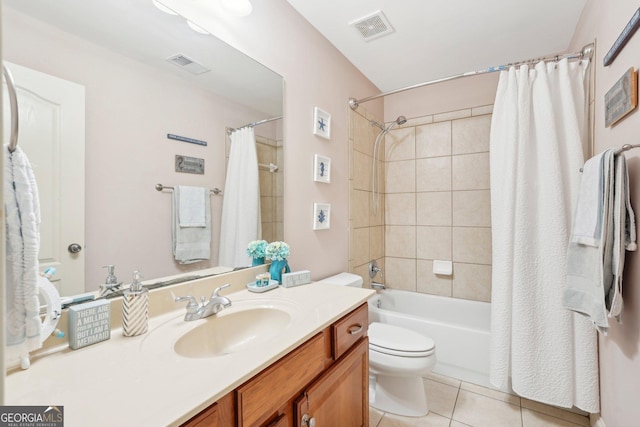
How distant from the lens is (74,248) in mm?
906

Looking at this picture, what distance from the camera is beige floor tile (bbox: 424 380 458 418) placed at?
1.73 meters

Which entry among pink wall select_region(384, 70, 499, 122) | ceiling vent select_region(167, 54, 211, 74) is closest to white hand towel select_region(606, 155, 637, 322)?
pink wall select_region(384, 70, 499, 122)

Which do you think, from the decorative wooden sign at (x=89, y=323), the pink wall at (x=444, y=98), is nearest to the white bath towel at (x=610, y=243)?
the pink wall at (x=444, y=98)

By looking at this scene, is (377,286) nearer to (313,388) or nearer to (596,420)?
(596,420)

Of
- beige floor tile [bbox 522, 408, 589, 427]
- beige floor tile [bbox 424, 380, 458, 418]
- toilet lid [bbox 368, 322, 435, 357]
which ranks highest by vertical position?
toilet lid [bbox 368, 322, 435, 357]

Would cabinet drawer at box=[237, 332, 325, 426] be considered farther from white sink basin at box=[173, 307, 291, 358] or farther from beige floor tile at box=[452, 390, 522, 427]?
beige floor tile at box=[452, 390, 522, 427]

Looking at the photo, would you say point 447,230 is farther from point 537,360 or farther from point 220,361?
point 220,361

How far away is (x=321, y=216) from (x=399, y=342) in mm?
885

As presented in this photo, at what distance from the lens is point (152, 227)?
110 cm

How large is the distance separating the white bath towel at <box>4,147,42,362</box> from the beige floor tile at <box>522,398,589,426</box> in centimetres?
237

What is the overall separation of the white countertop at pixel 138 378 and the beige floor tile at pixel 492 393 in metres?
1.57

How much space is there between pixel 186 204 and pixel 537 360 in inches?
78.5

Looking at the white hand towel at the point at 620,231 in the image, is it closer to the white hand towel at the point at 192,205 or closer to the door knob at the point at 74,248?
the white hand towel at the point at 192,205

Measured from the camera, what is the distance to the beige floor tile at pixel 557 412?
1630 mm
